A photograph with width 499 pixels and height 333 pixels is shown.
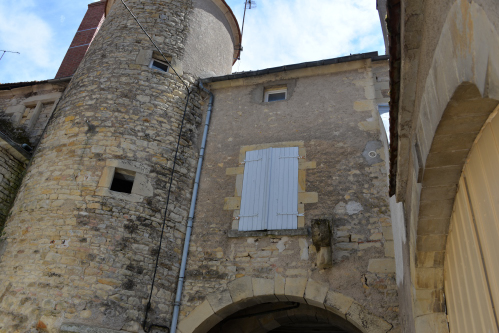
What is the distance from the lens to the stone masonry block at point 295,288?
18.4 feet

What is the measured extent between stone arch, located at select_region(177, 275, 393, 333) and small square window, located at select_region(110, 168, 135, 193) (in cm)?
211

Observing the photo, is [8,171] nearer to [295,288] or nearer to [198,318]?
[198,318]

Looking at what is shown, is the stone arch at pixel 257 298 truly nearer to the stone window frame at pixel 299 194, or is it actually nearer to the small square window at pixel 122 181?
the stone window frame at pixel 299 194

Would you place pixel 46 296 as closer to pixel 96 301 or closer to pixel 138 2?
pixel 96 301

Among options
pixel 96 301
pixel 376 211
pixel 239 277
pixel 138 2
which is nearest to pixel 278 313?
pixel 239 277

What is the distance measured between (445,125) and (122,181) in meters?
5.19

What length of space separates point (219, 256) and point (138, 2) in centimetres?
535

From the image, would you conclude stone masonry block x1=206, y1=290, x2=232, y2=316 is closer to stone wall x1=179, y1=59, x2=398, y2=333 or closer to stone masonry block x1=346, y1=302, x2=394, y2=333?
stone wall x1=179, y1=59, x2=398, y2=333

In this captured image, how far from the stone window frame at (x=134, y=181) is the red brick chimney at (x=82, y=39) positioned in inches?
259

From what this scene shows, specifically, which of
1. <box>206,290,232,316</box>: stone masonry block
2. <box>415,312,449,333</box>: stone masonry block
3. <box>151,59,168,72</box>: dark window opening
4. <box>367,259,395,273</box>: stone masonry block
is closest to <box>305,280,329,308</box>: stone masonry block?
<box>367,259,395,273</box>: stone masonry block

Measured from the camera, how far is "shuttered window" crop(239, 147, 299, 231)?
6211 mm

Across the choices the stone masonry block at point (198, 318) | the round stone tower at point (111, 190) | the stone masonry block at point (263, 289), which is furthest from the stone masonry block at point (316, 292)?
the round stone tower at point (111, 190)

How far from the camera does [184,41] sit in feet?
26.7

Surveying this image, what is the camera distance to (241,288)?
582 centimetres
